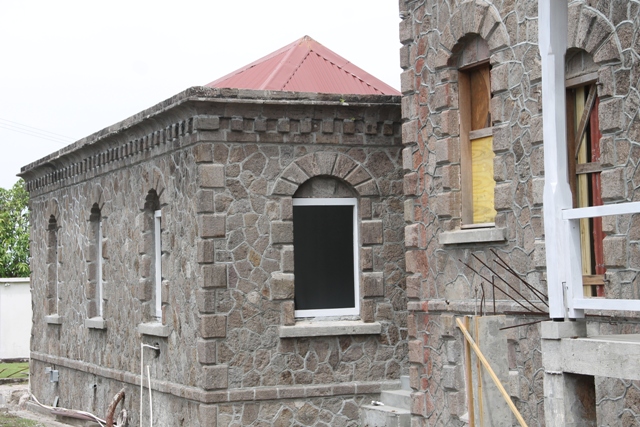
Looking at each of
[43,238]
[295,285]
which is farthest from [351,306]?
[43,238]

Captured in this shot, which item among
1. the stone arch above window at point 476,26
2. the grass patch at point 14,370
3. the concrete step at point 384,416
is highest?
the stone arch above window at point 476,26

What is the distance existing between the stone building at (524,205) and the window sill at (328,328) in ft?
7.60

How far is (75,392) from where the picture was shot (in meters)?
20.9

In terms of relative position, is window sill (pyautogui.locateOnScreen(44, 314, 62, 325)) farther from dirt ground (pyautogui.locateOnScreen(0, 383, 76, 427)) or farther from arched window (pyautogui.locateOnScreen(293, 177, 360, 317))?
arched window (pyautogui.locateOnScreen(293, 177, 360, 317))

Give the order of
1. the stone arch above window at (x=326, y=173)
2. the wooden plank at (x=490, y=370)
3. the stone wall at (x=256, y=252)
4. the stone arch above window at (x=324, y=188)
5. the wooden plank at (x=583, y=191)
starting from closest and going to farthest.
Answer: the wooden plank at (x=490, y=370), the wooden plank at (x=583, y=191), the stone wall at (x=256, y=252), the stone arch above window at (x=326, y=173), the stone arch above window at (x=324, y=188)

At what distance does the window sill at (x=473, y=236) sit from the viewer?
11.6 m

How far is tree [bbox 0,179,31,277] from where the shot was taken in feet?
149

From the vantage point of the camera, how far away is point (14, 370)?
3291 cm

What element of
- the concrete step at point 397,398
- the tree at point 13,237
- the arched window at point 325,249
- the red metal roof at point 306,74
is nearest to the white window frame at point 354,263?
the arched window at point 325,249

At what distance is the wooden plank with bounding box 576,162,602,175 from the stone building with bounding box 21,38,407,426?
5486 mm

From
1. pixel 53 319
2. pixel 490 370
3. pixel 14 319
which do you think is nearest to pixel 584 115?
pixel 490 370

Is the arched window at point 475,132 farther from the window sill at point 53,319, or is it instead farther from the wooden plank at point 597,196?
the window sill at point 53,319

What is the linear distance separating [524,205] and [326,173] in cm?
482

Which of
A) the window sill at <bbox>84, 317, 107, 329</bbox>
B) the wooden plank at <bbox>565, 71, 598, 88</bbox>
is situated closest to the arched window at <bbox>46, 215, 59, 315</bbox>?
the window sill at <bbox>84, 317, 107, 329</bbox>
